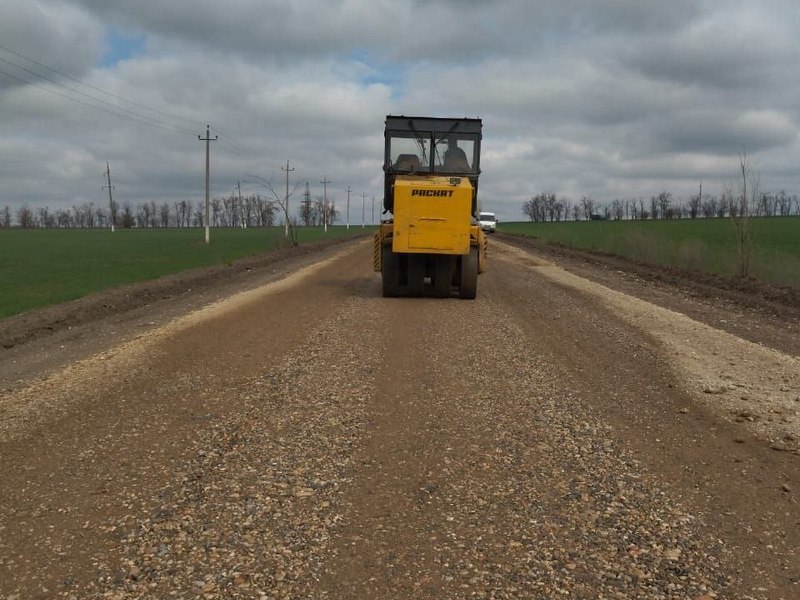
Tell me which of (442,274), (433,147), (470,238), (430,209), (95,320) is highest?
(433,147)

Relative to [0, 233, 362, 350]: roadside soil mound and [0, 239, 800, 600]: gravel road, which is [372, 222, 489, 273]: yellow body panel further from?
[0, 233, 362, 350]: roadside soil mound

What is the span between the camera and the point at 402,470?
194 inches

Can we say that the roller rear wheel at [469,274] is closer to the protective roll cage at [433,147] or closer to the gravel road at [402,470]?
the protective roll cage at [433,147]

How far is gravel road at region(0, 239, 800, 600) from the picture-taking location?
3578mm

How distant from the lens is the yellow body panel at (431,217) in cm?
1341

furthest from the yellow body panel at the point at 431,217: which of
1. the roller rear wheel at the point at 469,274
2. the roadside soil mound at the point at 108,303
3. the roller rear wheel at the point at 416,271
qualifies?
the roadside soil mound at the point at 108,303

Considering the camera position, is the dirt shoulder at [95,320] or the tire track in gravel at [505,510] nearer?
the tire track in gravel at [505,510]

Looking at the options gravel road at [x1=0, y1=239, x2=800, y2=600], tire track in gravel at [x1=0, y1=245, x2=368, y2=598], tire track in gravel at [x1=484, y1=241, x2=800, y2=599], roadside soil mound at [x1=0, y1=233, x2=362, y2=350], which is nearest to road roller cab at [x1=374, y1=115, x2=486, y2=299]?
tire track in gravel at [x1=484, y1=241, x2=800, y2=599]

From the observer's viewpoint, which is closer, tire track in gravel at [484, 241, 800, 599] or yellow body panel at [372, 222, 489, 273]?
tire track in gravel at [484, 241, 800, 599]

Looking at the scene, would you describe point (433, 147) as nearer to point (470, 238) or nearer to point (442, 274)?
point (470, 238)

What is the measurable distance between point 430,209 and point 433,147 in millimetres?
2113

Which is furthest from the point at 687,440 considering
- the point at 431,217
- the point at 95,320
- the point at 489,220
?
the point at 489,220

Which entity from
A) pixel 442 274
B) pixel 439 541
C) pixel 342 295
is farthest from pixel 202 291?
pixel 439 541

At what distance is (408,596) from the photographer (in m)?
3.37
